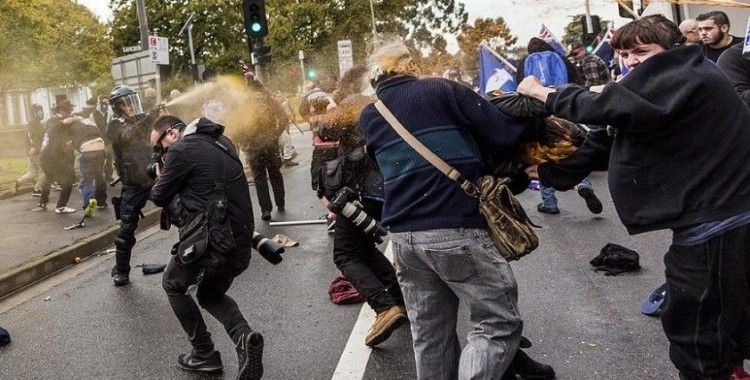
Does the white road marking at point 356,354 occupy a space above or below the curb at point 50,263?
above

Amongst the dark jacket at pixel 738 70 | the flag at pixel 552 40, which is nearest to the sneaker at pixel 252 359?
the dark jacket at pixel 738 70

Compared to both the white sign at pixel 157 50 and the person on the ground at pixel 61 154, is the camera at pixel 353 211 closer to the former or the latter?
the person on the ground at pixel 61 154

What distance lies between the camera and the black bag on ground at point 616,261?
583 cm

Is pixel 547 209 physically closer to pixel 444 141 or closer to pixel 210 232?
pixel 210 232

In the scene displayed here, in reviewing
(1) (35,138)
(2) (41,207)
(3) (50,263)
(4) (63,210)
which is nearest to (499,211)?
(3) (50,263)

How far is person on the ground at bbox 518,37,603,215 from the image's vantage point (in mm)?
7871

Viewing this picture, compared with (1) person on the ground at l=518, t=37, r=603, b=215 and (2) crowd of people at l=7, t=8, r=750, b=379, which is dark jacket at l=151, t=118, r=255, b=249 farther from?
(1) person on the ground at l=518, t=37, r=603, b=215

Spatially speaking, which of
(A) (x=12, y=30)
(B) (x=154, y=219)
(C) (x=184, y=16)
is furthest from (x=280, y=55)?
(B) (x=154, y=219)

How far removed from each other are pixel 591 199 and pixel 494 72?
3204 mm

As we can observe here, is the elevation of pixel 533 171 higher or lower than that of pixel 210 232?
higher

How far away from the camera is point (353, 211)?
181 inches

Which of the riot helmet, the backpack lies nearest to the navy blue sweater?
the riot helmet

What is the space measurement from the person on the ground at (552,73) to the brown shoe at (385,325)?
3766 millimetres

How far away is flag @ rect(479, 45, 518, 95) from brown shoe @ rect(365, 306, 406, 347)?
6158 mm
